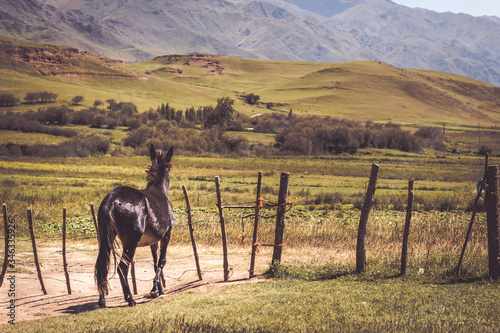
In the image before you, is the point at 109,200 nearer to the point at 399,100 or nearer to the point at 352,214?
the point at 352,214

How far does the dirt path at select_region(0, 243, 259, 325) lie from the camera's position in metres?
9.72

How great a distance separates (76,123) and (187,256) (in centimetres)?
9355

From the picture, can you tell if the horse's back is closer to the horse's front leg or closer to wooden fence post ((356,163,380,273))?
the horse's front leg

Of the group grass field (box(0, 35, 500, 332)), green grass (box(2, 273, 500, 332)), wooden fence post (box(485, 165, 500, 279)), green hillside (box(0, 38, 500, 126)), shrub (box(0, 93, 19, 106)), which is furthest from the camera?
green hillside (box(0, 38, 500, 126))

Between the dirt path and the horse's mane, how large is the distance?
2968mm

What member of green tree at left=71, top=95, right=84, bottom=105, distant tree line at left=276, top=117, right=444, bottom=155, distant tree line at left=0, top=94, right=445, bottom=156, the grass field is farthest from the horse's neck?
green tree at left=71, top=95, right=84, bottom=105

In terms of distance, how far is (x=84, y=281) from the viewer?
40.6 feet

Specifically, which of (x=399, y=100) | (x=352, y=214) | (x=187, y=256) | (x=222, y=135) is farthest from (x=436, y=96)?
(x=187, y=256)

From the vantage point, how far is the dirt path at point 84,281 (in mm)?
9719

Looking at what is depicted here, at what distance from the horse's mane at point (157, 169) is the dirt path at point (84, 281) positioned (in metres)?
2.97

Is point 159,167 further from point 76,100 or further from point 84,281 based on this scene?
point 76,100

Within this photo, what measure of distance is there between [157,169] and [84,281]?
3.93 meters

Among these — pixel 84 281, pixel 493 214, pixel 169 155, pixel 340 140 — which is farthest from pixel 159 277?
pixel 340 140

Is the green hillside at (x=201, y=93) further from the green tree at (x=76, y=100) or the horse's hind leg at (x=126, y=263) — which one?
the horse's hind leg at (x=126, y=263)
